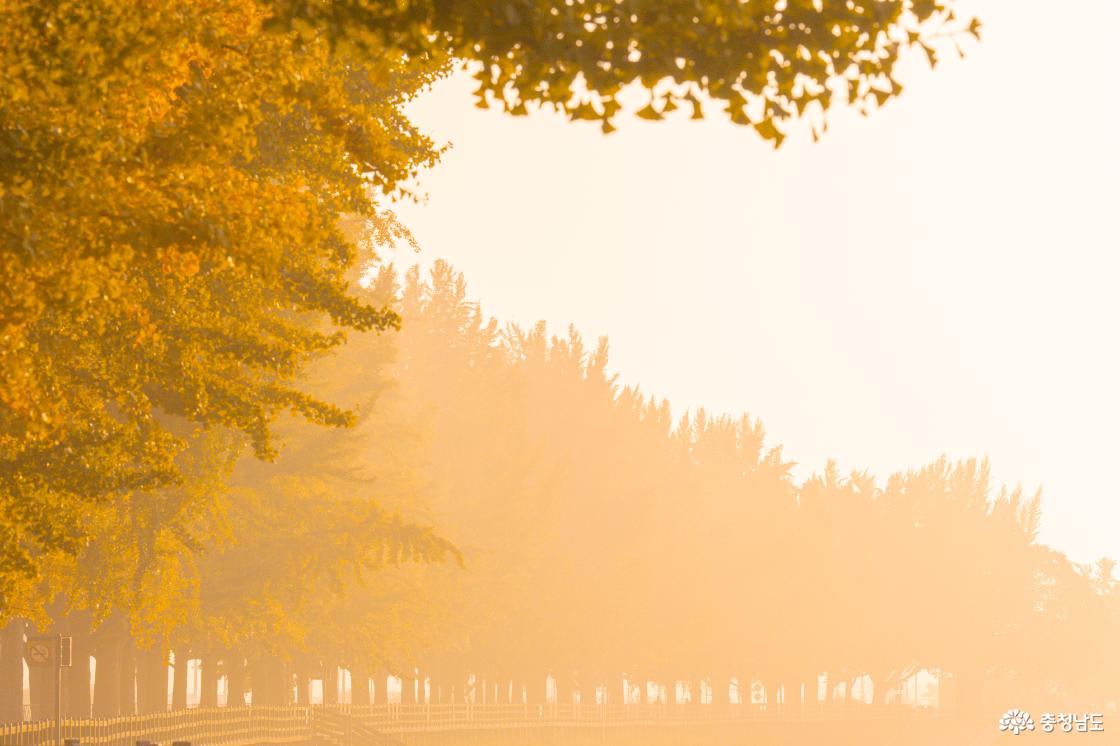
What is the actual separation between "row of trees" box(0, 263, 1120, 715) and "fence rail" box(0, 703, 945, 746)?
153 centimetres

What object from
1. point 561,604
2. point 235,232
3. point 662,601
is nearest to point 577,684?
point 662,601

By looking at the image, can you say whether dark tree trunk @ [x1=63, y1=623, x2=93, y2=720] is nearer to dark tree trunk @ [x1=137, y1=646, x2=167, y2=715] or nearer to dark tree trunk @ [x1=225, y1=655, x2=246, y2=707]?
dark tree trunk @ [x1=137, y1=646, x2=167, y2=715]

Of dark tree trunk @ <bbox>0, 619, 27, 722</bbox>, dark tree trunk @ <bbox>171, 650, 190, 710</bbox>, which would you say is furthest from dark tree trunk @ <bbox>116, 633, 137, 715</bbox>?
dark tree trunk @ <bbox>171, 650, 190, 710</bbox>

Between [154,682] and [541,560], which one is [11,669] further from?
[541,560]


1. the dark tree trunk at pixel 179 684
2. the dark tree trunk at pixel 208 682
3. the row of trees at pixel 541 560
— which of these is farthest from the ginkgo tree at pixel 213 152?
the dark tree trunk at pixel 179 684

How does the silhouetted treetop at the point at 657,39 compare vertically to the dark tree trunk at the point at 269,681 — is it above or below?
above

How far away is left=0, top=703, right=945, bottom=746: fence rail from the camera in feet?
91.8

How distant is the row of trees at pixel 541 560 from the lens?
34188 mm

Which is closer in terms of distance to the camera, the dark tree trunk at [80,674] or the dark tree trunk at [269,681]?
the dark tree trunk at [80,674]

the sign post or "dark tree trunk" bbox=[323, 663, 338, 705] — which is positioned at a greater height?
the sign post

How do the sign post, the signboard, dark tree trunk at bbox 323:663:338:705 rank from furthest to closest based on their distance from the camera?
dark tree trunk at bbox 323:663:338:705 → the signboard → the sign post

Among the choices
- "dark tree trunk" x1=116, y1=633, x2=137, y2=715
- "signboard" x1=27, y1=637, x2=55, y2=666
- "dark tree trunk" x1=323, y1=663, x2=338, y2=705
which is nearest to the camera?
"signboard" x1=27, y1=637, x2=55, y2=666

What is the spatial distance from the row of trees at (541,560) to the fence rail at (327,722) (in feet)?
5.01

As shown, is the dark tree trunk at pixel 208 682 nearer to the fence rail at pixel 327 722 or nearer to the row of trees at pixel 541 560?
the row of trees at pixel 541 560
